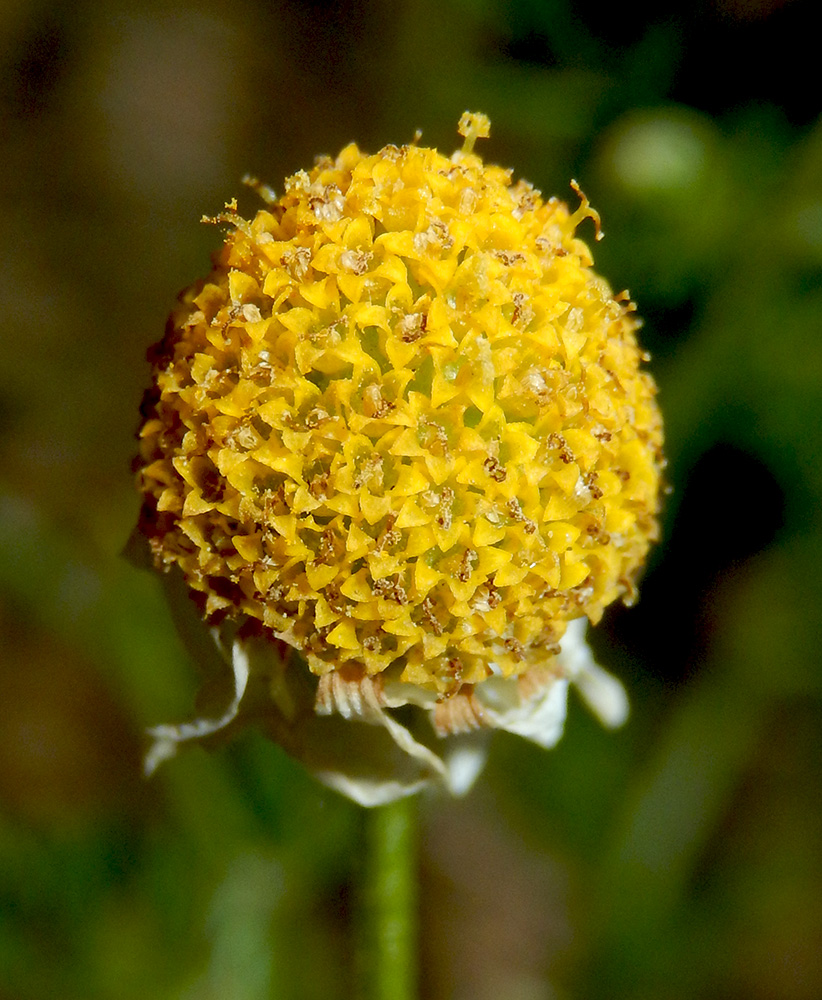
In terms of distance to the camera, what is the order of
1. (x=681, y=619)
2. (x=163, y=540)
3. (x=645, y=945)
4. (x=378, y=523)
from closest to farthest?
(x=378, y=523) < (x=163, y=540) < (x=645, y=945) < (x=681, y=619)

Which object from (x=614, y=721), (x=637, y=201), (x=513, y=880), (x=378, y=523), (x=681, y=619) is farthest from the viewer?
(x=513, y=880)

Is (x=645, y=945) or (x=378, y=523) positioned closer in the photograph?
(x=378, y=523)

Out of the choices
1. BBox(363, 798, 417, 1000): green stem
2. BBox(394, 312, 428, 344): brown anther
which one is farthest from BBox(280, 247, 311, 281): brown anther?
BBox(363, 798, 417, 1000): green stem

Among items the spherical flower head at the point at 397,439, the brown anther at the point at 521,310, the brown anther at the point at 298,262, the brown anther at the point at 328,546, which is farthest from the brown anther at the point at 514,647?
the brown anther at the point at 298,262

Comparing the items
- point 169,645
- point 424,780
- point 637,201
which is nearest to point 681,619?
point 637,201

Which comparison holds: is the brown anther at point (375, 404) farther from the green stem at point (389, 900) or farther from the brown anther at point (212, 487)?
the green stem at point (389, 900)

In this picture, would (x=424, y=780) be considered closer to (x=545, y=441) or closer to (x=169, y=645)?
(x=545, y=441)

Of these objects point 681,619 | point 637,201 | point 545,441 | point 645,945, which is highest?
point 637,201
